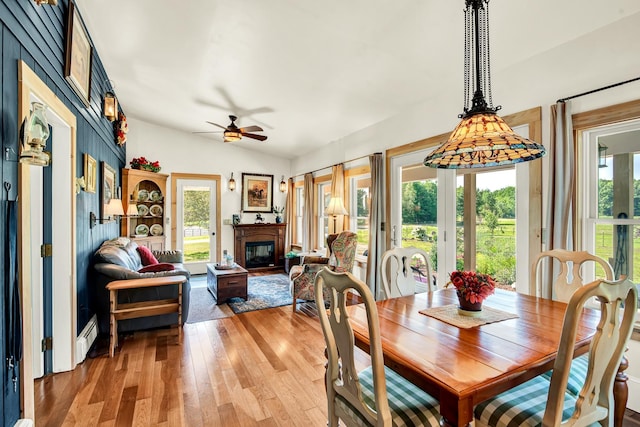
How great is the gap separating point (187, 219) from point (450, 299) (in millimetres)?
6186

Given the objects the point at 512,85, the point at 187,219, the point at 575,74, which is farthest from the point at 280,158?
the point at 575,74

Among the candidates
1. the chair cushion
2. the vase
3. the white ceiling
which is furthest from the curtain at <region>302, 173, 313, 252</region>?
the chair cushion

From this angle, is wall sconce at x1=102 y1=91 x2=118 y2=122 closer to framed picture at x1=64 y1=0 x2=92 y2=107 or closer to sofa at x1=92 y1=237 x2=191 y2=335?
framed picture at x1=64 y1=0 x2=92 y2=107

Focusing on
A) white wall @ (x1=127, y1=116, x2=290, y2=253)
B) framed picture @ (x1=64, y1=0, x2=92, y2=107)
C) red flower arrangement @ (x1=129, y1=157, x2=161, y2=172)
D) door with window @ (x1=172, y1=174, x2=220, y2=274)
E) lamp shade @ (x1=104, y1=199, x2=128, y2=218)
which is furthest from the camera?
door with window @ (x1=172, y1=174, x2=220, y2=274)

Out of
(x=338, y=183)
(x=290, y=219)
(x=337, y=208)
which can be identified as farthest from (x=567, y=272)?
(x=290, y=219)

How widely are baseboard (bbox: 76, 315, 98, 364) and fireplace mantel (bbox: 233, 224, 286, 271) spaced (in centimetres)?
381

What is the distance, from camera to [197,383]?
2.54 meters

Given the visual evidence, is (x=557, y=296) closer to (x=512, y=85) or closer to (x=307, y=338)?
(x=512, y=85)

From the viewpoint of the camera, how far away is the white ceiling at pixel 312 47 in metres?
2.38

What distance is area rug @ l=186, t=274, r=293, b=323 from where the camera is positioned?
4262 millimetres

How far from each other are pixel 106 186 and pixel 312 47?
3.38 m

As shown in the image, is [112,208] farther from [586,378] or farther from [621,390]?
[621,390]

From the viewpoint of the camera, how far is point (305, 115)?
4.95m

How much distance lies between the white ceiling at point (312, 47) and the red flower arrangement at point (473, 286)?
1.89m
